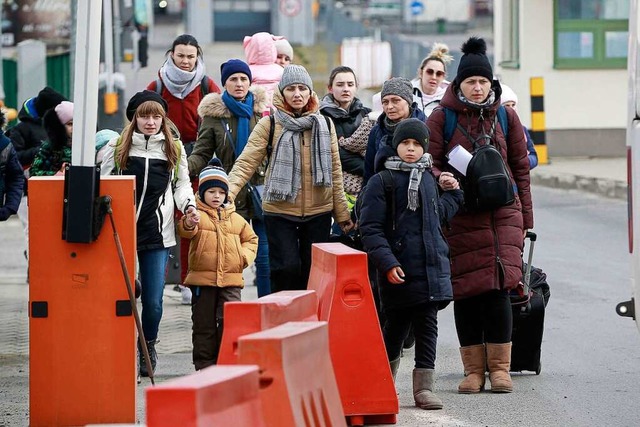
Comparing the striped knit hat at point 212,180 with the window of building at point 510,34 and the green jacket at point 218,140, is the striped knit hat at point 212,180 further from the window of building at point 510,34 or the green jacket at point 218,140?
the window of building at point 510,34

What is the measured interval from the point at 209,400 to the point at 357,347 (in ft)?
9.27

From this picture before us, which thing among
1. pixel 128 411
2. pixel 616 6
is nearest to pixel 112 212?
pixel 128 411

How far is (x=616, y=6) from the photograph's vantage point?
78.0 feet

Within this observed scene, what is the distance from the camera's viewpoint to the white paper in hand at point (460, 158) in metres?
8.57

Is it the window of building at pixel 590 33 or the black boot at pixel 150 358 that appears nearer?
the black boot at pixel 150 358

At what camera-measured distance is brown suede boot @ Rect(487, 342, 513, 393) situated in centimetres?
862

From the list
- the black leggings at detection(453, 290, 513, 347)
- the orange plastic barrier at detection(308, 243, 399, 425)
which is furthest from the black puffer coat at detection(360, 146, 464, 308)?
the black leggings at detection(453, 290, 513, 347)

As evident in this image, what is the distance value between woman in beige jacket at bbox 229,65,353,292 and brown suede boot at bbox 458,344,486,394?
1107 millimetres

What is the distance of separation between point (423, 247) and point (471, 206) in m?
0.56

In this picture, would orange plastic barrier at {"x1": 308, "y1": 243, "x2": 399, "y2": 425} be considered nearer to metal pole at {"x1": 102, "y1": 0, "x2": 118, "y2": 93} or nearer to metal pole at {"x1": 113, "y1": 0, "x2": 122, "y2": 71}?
metal pole at {"x1": 102, "y1": 0, "x2": 118, "y2": 93}

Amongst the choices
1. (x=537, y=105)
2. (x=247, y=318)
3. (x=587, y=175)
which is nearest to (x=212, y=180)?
(x=247, y=318)

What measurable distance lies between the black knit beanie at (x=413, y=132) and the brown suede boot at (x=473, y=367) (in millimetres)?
1250

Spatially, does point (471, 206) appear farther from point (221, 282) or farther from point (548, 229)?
point (548, 229)

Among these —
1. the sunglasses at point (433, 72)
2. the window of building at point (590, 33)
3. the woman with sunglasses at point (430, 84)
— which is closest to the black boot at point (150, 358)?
the woman with sunglasses at point (430, 84)
